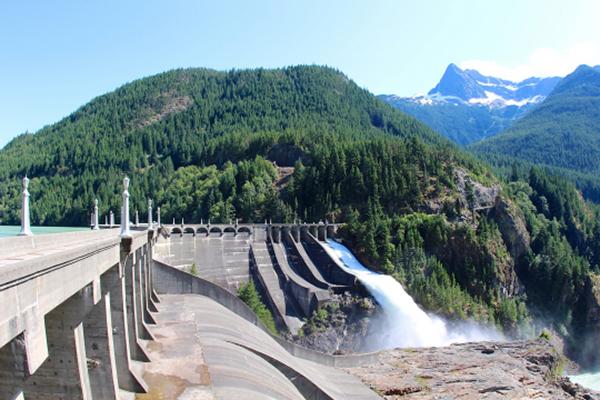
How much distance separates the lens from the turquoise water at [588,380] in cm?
5560

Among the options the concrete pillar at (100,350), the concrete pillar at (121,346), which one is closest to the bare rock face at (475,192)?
the concrete pillar at (121,346)

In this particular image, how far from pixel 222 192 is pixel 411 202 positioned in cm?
3569

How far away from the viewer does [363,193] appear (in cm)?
7794

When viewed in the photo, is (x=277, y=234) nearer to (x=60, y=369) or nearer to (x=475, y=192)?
(x=475, y=192)

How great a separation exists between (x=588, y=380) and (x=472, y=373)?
104ft

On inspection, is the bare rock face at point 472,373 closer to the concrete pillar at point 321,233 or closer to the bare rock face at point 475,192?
the concrete pillar at point 321,233

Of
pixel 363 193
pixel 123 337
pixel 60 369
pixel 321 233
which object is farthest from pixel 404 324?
pixel 60 369

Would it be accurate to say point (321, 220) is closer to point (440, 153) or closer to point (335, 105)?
point (440, 153)

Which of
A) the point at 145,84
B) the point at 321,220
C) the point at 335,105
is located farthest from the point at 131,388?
the point at 145,84

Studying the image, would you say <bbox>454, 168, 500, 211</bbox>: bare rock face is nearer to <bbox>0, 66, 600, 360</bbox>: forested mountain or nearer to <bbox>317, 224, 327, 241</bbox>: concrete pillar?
<bbox>0, 66, 600, 360</bbox>: forested mountain

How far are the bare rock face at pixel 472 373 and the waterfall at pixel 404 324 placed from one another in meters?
Result: 9.67

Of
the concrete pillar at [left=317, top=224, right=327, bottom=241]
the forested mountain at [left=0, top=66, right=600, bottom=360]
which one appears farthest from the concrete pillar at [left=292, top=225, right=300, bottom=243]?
the forested mountain at [left=0, top=66, right=600, bottom=360]

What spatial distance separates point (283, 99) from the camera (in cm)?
16562

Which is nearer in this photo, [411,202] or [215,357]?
[215,357]
